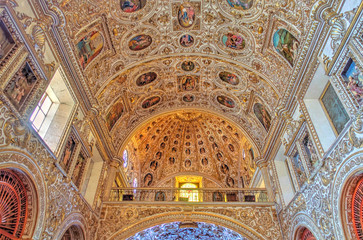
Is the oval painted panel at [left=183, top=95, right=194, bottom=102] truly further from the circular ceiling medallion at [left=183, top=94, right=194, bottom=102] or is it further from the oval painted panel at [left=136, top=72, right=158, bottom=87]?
the oval painted panel at [left=136, top=72, right=158, bottom=87]

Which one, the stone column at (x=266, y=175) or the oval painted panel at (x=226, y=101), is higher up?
the oval painted panel at (x=226, y=101)

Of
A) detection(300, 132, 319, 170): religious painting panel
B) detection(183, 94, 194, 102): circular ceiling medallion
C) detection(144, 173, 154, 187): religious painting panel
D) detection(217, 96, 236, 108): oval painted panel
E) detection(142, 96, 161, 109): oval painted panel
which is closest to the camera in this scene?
detection(300, 132, 319, 170): religious painting panel

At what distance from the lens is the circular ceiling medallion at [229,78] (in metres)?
14.1

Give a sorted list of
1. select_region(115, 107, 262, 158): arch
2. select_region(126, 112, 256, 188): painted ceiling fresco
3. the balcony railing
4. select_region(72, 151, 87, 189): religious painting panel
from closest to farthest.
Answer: select_region(72, 151, 87, 189): religious painting panel
the balcony railing
select_region(115, 107, 262, 158): arch
select_region(126, 112, 256, 188): painted ceiling fresco

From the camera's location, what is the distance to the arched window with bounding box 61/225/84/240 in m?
9.53

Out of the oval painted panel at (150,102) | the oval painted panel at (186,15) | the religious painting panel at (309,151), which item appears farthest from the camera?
the oval painted panel at (150,102)

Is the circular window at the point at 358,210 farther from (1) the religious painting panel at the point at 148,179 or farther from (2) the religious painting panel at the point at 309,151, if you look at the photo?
(1) the religious painting panel at the point at 148,179

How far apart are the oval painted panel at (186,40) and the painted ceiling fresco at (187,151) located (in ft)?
21.1

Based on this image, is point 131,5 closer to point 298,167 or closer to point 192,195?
point 192,195

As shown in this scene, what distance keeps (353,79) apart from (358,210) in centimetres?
367

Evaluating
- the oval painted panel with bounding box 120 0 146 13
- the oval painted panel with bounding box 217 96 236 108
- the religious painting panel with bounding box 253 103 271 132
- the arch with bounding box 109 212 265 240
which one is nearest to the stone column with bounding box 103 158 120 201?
the arch with bounding box 109 212 265 240

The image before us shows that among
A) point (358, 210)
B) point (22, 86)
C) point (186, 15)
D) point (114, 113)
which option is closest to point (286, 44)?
point (186, 15)

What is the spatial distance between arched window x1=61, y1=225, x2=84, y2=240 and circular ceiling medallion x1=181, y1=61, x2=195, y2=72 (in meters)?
9.83

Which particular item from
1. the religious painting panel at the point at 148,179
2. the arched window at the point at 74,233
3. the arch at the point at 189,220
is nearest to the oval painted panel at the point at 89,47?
the arched window at the point at 74,233
